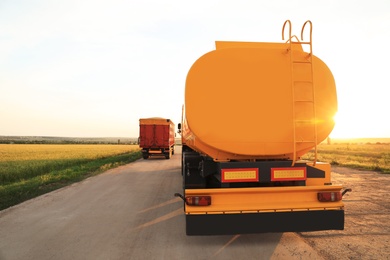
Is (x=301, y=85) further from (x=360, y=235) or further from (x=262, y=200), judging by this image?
(x=360, y=235)

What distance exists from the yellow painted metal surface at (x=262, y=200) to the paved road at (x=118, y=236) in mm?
648

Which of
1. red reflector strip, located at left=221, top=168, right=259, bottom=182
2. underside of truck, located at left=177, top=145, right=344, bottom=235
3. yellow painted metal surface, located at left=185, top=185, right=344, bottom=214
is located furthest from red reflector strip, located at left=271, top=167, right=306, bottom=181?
red reflector strip, located at left=221, top=168, right=259, bottom=182

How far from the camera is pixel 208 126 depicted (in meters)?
4.42

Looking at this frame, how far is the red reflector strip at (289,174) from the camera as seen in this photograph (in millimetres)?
4469

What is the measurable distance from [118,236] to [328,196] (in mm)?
3491

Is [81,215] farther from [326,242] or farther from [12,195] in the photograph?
[326,242]

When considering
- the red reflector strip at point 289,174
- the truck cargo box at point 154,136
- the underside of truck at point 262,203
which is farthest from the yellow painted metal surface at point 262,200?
the truck cargo box at point 154,136

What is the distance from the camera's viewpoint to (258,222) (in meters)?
4.31

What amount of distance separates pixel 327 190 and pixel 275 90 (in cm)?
169

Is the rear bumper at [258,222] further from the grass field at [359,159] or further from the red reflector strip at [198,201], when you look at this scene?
the grass field at [359,159]

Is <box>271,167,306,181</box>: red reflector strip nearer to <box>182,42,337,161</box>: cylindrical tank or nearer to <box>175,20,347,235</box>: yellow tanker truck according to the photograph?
<box>175,20,347,235</box>: yellow tanker truck

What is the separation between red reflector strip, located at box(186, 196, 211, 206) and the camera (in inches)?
169

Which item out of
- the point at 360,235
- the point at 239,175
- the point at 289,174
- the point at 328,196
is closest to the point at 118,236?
the point at 239,175

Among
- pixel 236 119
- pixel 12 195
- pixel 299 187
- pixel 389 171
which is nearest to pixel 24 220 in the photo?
pixel 12 195
